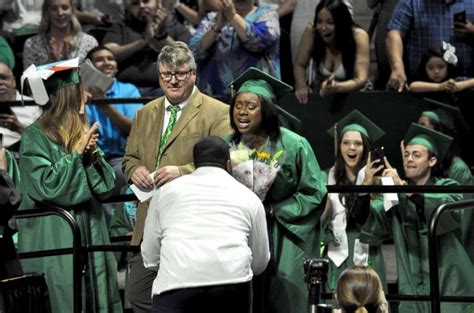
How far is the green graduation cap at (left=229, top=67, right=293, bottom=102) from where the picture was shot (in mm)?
8539

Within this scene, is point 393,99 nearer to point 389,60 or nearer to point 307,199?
point 389,60

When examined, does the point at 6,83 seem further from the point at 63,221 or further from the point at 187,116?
the point at 187,116

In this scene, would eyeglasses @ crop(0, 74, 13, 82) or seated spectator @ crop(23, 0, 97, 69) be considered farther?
seated spectator @ crop(23, 0, 97, 69)

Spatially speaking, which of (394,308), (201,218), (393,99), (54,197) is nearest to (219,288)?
(201,218)

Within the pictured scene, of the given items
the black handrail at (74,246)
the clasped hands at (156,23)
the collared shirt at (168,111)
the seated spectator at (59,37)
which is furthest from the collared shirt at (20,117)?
the collared shirt at (168,111)

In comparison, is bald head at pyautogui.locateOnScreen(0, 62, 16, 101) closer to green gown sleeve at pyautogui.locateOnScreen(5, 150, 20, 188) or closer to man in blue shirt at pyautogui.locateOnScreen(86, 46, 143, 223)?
man in blue shirt at pyautogui.locateOnScreen(86, 46, 143, 223)

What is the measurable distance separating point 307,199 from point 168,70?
1.12 m

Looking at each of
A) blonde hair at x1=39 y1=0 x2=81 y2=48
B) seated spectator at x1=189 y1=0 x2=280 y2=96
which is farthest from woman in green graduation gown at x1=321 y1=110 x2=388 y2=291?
blonde hair at x1=39 y1=0 x2=81 y2=48

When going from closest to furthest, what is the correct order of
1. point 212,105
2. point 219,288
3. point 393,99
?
point 219,288 < point 212,105 < point 393,99

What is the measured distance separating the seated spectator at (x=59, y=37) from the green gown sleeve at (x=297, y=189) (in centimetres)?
352

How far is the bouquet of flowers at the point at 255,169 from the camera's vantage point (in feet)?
27.5

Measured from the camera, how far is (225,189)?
24.4 ft

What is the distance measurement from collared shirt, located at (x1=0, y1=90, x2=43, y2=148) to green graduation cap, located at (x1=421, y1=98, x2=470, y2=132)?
3.04m

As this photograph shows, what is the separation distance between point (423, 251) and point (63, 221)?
2.46 m
